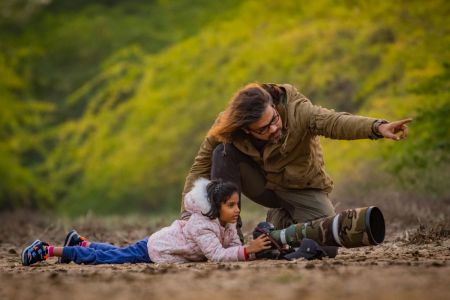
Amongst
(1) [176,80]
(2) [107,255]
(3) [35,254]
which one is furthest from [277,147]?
(1) [176,80]

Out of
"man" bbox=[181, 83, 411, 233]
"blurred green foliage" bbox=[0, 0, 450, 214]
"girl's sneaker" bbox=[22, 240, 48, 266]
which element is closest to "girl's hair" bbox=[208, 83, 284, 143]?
"man" bbox=[181, 83, 411, 233]

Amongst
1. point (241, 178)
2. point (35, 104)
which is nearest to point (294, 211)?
point (241, 178)

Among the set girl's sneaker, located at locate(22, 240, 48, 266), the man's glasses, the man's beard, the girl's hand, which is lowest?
the girl's hand

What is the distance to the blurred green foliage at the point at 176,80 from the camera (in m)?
14.9

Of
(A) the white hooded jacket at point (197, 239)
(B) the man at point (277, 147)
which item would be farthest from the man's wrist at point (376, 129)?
(A) the white hooded jacket at point (197, 239)

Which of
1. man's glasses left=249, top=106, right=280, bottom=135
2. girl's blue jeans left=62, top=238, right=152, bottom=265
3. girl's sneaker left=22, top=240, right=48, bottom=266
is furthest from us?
girl's blue jeans left=62, top=238, right=152, bottom=265

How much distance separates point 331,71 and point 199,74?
471 centimetres

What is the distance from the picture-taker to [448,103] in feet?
40.1

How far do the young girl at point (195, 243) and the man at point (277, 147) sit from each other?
317 mm

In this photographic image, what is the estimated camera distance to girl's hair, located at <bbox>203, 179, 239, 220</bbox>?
20.2 feet

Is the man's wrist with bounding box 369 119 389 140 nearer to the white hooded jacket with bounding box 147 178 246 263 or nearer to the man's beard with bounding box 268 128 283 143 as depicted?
the man's beard with bounding box 268 128 283 143

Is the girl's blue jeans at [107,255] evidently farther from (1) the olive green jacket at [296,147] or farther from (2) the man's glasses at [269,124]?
(2) the man's glasses at [269,124]

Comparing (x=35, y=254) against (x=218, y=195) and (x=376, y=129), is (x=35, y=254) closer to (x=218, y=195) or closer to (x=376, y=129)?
(x=218, y=195)

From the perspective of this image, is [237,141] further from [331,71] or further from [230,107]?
[331,71]
